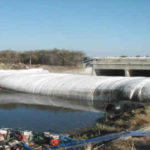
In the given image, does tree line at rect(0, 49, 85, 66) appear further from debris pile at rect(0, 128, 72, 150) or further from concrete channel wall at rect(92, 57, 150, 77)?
debris pile at rect(0, 128, 72, 150)

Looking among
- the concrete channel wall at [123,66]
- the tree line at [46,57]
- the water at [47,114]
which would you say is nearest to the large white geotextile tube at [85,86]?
the water at [47,114]

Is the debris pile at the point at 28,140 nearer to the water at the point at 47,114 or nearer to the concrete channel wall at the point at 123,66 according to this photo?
the water at the point at 47,114

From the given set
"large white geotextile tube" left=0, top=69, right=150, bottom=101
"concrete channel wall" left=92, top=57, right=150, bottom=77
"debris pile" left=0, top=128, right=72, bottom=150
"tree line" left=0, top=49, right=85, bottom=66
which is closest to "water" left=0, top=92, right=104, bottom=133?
"large white geotextile tube" left=0, top=69, right=150, bottom=101

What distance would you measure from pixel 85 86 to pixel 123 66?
38.0 ft

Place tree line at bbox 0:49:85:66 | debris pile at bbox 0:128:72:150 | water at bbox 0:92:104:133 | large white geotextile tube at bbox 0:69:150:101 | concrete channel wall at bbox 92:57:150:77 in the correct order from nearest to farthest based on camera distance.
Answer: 1. debris pile at bbox 0:128:72:150
2. water at bbox 0:92:104:133
3. large white geotextile tube at bbox 0:69:150:101
4. concrete channel wall at bbox 92:57:150:77
5. tree line at bbox 0:49:85:66

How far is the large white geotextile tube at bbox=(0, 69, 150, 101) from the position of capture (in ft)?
63.1

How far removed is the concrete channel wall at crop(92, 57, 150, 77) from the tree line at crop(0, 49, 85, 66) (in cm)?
1559

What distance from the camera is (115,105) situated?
17.6 metres

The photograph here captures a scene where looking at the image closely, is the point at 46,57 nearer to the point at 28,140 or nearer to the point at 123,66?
the point at 123,66

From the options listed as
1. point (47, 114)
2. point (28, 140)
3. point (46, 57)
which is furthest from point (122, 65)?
point (46, 57)

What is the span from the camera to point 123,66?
33.9 meters

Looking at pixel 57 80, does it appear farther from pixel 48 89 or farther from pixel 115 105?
pixel 115 105

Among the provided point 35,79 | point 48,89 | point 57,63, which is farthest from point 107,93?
point 57,63

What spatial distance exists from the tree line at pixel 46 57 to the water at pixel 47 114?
30.8 m
